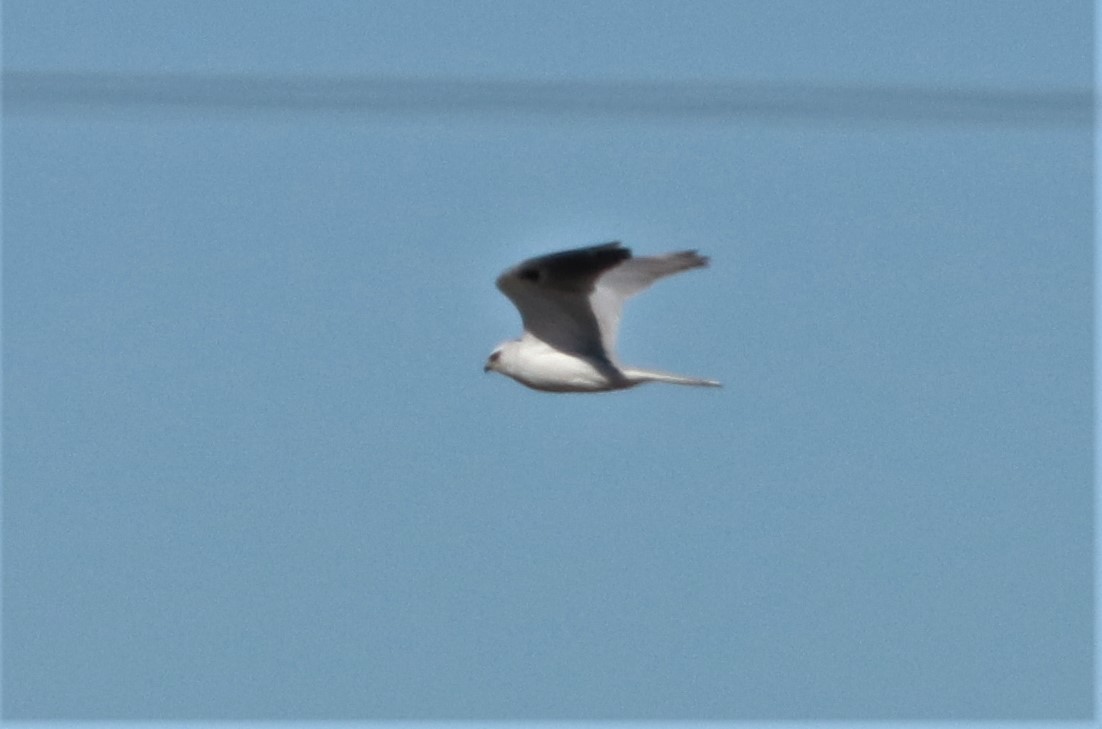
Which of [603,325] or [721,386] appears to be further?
[603,325]

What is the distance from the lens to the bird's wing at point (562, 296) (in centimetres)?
1355

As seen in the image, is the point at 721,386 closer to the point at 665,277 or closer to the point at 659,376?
the point at 659,376

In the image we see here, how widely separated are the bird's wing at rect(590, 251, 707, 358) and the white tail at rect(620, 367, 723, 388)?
12.2 inches

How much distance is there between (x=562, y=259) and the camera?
13516 mm

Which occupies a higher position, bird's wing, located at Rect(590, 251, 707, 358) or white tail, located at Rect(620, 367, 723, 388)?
bird's wing, located at Rect(590, 251, 707, 358)

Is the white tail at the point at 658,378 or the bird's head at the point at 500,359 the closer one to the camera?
the white tail at the point at 658,378

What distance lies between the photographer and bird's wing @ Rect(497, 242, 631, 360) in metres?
13.5

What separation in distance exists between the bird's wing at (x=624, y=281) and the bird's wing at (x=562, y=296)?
0.05m

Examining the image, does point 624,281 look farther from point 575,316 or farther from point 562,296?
point 562,296

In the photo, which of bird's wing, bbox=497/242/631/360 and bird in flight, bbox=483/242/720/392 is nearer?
bird's wing, bbox=497/242/631/360

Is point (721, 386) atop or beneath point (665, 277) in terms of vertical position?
beneath

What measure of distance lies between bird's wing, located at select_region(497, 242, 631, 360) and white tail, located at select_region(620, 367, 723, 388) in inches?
11.8

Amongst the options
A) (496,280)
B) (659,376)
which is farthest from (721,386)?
(496,280)

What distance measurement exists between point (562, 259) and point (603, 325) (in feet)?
2.69
